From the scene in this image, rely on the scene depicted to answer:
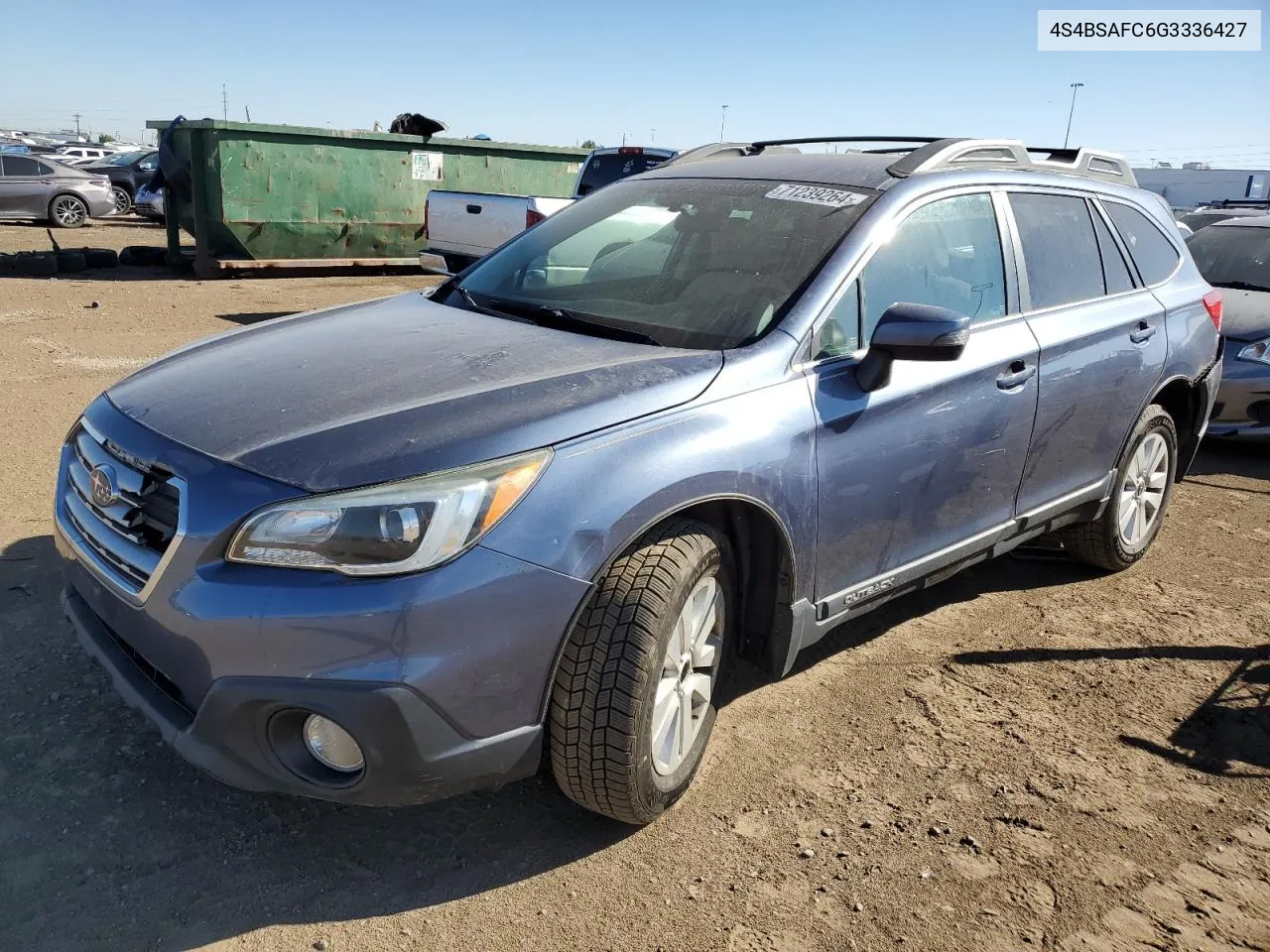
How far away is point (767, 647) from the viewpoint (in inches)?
123

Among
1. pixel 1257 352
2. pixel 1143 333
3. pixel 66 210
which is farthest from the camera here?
pixel 66 210

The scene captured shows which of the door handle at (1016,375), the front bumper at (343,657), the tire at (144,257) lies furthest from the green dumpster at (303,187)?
the front bumper at (343,657)

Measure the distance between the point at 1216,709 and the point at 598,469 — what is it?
2637mm

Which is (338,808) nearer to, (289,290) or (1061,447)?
(1061,447)

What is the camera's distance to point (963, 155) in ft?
12.7

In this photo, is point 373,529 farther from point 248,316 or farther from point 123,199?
point 123,199

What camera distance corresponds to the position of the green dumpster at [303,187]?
13117 millimetres

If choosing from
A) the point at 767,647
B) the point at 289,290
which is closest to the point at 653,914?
the point at 767,647

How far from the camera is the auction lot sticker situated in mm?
3447

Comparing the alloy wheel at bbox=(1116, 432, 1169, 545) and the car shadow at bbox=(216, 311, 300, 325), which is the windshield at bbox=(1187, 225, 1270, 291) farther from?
the car shadow at bbox=(216, 311, 300, 325)

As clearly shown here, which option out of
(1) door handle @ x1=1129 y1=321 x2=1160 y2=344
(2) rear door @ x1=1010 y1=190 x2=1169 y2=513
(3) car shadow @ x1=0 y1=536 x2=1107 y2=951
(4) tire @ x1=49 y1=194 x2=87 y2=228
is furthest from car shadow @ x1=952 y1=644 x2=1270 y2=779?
(4) tire @ x1=49 y1=194 x2=87 y2=228

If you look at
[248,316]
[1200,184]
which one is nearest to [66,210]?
[248,316]

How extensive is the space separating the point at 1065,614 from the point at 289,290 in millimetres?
11031

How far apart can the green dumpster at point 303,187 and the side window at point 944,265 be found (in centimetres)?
1158
